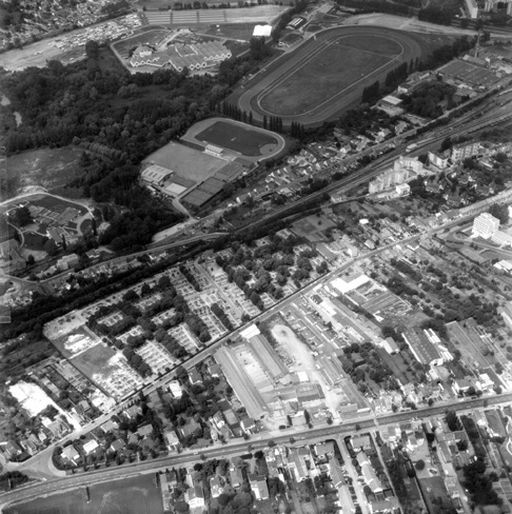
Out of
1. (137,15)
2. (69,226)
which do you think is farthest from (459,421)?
(137,15)

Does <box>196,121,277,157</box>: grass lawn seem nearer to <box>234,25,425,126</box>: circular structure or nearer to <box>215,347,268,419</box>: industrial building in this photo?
<box>234,25,425,126</box>: circular structure

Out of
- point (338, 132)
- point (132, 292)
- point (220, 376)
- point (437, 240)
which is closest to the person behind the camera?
point (220, 376)

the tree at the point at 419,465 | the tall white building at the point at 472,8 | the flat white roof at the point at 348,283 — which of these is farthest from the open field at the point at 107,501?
the tall white building at the point at 472,8

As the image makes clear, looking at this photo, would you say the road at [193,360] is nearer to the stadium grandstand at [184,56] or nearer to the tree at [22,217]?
the tree at [22,217]

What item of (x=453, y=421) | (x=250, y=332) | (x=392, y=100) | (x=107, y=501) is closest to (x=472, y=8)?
(x=392, y=100)

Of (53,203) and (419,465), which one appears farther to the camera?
(53,203)

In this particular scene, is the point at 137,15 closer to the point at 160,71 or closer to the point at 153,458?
the point at 160,71

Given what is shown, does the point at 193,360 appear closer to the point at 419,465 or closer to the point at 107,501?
the point at 107,501
